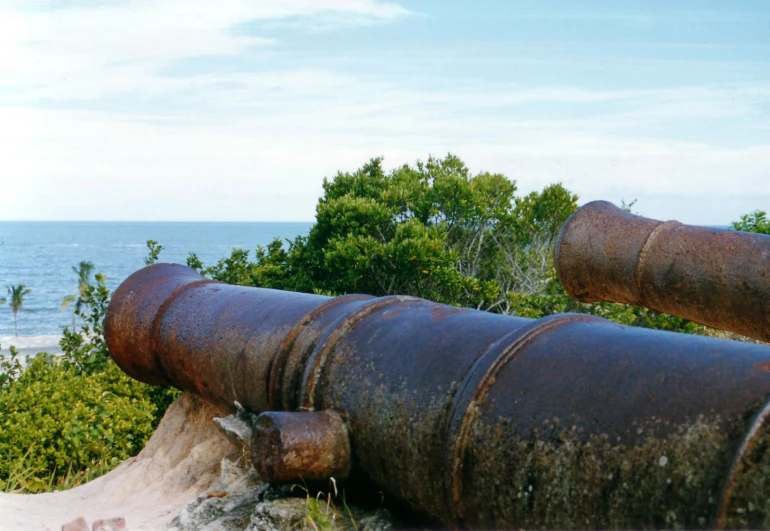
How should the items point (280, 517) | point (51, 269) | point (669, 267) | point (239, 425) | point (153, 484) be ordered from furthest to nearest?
point (51, 269), point (153, 484), point (669, 267), point (239, 425), point (280, 517)

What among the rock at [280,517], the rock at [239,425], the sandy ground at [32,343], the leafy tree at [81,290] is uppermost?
the rock at [239,425]

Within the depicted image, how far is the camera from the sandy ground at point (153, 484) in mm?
5031

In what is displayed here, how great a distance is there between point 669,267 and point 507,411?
2805 millimetres

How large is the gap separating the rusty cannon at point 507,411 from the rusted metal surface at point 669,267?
196 centimetres

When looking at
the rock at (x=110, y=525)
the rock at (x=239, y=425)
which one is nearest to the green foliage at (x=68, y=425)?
the rock at (x=110, y=525)

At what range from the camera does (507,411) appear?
2611mm

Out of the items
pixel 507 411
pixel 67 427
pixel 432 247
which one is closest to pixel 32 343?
pixel 432 247

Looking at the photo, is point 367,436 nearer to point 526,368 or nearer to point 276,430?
point 276,430

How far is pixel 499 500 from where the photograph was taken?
256cm

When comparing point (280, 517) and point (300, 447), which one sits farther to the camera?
point (280, 517)

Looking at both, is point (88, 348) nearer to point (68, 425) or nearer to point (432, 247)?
point (68, 425)

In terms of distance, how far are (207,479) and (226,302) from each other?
1.14 m

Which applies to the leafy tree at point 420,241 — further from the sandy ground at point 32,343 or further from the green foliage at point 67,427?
the sandy ground at point 32,343

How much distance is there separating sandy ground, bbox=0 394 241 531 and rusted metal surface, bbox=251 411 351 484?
59.1 inches
